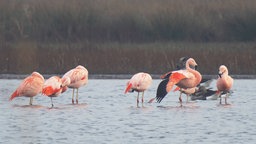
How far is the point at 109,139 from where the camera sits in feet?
35.4

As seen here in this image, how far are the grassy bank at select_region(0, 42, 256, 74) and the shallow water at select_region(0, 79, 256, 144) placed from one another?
379 cm

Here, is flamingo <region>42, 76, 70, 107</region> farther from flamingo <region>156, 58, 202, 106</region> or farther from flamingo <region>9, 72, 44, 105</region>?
flamingo <region>156, 58, 202, 106</region>

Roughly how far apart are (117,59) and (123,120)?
8.64 meters

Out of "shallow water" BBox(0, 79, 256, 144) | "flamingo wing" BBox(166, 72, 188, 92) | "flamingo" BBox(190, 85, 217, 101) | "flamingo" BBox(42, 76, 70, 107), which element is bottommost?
"shallow water" BBox(0, 79, 256, 144)

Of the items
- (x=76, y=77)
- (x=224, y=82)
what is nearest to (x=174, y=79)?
(x=224, y=82)

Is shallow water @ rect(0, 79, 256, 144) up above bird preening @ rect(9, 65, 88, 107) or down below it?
below

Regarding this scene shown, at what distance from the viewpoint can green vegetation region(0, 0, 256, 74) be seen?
2188cm

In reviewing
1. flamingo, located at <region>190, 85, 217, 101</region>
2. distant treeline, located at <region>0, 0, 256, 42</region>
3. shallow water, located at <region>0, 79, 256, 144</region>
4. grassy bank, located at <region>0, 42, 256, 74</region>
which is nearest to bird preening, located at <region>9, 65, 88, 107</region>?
shallow water, located at <region>0, 79, 256, 144</region>

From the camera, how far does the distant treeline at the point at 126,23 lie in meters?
25.8

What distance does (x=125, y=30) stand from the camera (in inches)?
1032

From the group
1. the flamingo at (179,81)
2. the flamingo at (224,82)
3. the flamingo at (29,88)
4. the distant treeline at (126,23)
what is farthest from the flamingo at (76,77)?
the distant treeline at (126,23)

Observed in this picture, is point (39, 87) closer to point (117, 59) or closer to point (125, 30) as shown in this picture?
point (117, 59)

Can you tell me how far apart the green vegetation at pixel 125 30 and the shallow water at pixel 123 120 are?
4849mm

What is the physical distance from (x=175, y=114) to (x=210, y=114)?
523 mm
